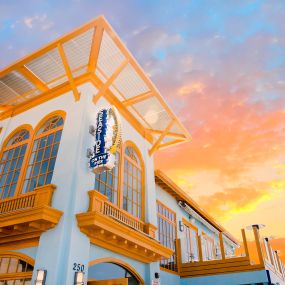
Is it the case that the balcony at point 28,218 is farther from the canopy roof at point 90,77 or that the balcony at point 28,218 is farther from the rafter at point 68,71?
the canopy roof at point 90,77

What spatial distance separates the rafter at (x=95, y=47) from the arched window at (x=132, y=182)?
12.0 feet

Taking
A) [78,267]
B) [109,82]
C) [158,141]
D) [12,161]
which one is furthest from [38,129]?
[78,267]

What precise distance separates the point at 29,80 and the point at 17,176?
405 centimetres

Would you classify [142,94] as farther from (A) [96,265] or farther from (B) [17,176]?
(A) [96,265]

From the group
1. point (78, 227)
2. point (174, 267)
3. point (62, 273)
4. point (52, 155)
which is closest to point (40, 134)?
point (52, 155)

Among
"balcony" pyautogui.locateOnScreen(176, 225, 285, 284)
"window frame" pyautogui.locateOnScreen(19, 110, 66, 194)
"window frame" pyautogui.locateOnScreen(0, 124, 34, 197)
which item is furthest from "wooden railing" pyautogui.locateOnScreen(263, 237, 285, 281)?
"window frame" pyautogui.locateOnScreen(0, 124, 34, 197)

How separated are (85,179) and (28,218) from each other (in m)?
1.99

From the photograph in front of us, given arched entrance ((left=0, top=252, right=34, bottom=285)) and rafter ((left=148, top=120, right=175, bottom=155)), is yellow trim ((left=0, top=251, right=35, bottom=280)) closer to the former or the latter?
arched entrance ((left=0, top=252, right=34, bottom=285))

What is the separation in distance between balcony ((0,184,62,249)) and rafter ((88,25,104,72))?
187 inches

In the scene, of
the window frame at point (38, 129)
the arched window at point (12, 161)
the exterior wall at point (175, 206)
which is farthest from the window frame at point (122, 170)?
the arched window at point (12, 161)

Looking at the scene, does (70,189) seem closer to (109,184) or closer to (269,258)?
(109,184)

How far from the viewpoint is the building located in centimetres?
846

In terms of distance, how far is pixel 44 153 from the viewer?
10.8 m

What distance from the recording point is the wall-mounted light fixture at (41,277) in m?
7.62
